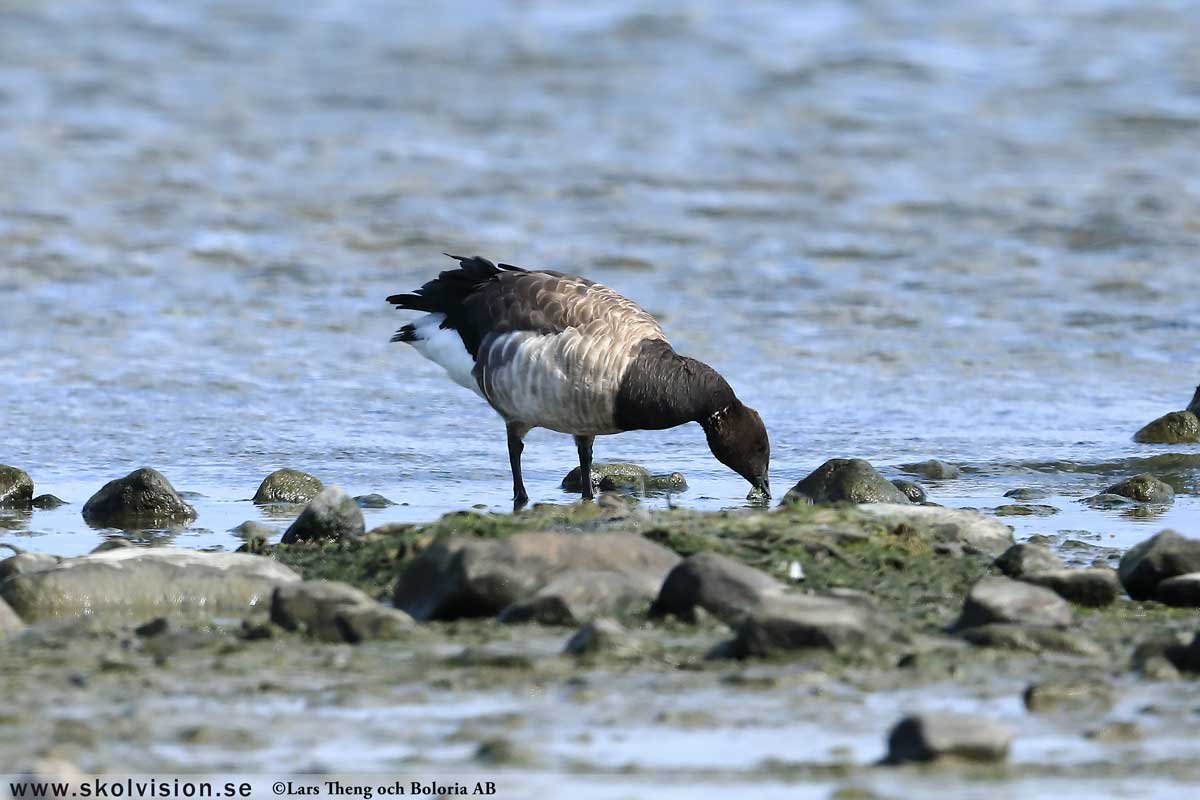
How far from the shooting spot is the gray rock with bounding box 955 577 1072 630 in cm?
626

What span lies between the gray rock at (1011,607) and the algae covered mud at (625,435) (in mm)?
19

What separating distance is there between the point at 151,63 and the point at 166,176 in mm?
6388

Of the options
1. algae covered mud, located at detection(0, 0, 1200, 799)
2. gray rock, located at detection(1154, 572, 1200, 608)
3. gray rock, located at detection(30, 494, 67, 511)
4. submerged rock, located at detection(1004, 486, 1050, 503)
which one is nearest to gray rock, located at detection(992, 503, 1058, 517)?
algae covered mud, located at detection(0, 0, 1200, 799)

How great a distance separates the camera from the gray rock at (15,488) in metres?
9.51

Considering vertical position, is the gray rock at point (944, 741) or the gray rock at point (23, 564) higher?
the gray rock at point (23, 564)

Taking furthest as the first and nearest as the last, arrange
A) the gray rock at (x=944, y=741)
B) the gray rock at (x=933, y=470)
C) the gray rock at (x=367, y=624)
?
the gray rock at (x=933, y=470) < the gray rock at (x=367, y=624) < the gray rock at (x=944, y=741)

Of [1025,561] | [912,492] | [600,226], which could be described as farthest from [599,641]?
[600,226]

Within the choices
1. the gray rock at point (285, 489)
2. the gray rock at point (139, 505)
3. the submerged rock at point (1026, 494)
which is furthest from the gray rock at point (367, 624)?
the submerged rock at point (1026, 494)

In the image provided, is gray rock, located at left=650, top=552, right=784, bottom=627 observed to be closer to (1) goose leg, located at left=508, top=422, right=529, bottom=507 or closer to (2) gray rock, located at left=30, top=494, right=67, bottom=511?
(1) goose leg, located at left=508, top=422, right=529, bottom=507

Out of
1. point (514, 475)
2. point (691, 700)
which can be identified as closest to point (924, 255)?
point (514, 475)

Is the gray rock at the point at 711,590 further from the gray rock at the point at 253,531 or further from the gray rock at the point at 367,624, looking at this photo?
the gray rock at the point at 253,531

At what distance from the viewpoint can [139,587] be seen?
692cm

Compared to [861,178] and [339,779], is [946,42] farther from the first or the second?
[339,779]

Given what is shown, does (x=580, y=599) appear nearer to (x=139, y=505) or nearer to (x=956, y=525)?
(x=956, y=525)
